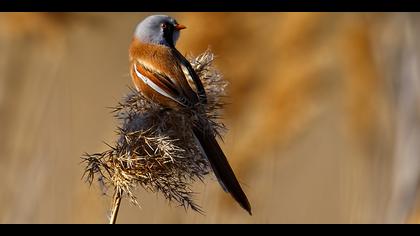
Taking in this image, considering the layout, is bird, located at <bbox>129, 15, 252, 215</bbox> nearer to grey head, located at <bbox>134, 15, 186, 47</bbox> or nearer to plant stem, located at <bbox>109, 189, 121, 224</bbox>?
grey head, located at <bbox>134, 15, 186, 47</bbox>

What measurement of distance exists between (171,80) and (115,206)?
24.4 inches

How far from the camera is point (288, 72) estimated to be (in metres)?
4.01

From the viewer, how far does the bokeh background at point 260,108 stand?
3756mm

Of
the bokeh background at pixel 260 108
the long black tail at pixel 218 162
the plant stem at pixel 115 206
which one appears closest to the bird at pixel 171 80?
the long black tail at pixel 218 162

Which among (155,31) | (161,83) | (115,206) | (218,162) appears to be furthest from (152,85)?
(115,206)

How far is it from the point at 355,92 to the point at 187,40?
931mm

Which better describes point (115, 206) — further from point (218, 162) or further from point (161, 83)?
point (161, 83)

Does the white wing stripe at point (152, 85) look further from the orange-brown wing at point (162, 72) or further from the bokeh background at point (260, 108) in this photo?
the bokeh background at point (260, 108)

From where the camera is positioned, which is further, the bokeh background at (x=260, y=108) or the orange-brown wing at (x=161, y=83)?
the bokeh background at (x=260, y=108)

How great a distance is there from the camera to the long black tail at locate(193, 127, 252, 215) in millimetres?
2781

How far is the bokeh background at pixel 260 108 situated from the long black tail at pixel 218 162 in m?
0.81

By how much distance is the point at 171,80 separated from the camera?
2.97 metres

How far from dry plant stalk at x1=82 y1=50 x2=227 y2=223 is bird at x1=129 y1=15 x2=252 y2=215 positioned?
43 mm
